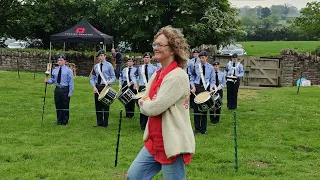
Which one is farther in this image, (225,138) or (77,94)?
(77,94)

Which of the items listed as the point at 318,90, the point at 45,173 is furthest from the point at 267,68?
the point at 45,173

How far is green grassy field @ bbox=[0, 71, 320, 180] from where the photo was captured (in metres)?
8.57

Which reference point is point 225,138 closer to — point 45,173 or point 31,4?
point 45,173

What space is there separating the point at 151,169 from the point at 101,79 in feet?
27.0

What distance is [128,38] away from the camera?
3872cm

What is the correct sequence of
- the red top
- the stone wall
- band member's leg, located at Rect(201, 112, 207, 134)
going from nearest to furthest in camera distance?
1. the red top
2. band member's leg, located at Rect(201, 112, 207, 134)
3. the stone wall

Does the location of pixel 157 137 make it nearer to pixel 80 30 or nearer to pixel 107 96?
pixel 107 96

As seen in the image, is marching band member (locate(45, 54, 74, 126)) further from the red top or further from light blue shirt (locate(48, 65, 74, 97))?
the red top

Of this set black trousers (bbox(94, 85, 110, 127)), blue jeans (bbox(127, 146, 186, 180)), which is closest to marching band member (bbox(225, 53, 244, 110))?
black trousers (bbox(94, 85, 110, 127))

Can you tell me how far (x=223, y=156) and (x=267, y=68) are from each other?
18437mm

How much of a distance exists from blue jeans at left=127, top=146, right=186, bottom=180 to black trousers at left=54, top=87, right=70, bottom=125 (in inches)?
328

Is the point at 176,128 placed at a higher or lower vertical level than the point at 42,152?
higher

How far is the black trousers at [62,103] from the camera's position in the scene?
42.3 ft

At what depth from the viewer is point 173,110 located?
15.4 feet
